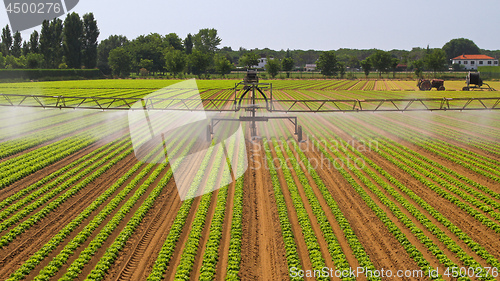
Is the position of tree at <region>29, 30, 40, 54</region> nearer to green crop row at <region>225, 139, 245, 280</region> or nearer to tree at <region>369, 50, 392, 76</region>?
tree at <region>369, 50, 392, 76</region>

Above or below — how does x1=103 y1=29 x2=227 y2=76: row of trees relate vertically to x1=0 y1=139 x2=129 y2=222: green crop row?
above

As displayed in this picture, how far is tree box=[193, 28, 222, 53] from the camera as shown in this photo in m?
188

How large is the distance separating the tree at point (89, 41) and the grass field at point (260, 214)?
4418 inches

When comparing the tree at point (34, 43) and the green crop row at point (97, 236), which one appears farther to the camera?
the tree at point (34, 43)

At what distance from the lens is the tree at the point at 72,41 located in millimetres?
115750

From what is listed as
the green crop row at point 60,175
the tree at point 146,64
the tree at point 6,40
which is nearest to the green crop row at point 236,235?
the green crop row at point 60,175

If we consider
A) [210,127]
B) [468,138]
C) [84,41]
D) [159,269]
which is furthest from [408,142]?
[84,41]

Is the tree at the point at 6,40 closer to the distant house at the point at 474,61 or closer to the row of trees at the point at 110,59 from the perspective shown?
the row of trees at the point at 110,59

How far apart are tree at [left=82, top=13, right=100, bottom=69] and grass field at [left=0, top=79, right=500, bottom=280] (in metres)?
112

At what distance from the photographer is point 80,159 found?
60.3 feet

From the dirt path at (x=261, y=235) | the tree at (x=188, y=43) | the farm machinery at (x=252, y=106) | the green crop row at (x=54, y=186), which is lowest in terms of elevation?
the dirt path at (x=261, y=235)

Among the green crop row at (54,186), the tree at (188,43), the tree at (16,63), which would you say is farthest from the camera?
the tree at (188,43)

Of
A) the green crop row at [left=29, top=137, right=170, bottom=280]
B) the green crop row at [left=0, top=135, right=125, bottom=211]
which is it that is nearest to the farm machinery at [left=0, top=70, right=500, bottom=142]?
the green crop row at [left=0, top=135, right=125, bottom=211]

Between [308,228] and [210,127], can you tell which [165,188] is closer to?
[308,228]
